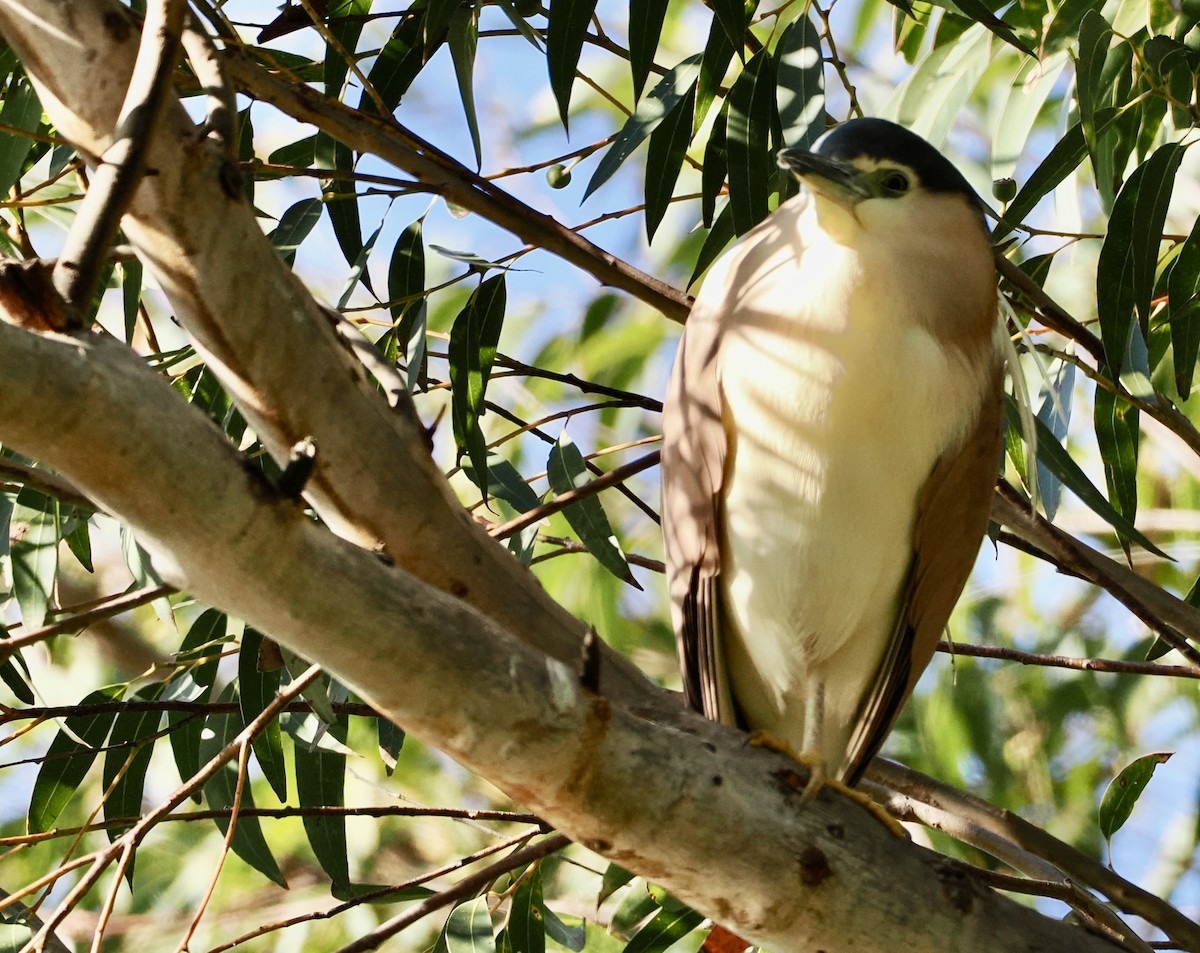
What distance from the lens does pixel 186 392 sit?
6.41 feet

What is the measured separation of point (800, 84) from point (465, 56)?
0.44 metres

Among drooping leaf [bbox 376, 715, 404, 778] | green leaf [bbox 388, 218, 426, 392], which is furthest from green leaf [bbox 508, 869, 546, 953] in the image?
green leaf [bbox 388, 218, 426, 392]

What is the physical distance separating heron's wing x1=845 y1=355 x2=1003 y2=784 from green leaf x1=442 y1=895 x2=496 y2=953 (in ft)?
1.69

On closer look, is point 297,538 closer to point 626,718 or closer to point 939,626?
point 626,718

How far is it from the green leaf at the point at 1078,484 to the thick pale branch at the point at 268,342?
0.74 m

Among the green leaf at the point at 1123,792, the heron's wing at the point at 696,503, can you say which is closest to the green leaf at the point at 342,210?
the heron's wing at the point at 696,503

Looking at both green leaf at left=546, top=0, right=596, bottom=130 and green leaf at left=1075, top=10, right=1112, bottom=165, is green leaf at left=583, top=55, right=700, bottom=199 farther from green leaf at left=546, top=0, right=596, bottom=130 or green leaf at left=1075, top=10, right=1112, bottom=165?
green leaf at left=1075, top=10, right=1112, bottom=165

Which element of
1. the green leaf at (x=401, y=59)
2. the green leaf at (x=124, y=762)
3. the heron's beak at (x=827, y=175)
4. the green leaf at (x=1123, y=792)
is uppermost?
the green leaf at (x=401, y=59)

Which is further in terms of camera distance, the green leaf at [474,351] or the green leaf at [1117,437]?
the green leaf at [1117,437]

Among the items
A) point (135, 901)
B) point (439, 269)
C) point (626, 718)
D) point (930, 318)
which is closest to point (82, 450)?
point (626, 718)

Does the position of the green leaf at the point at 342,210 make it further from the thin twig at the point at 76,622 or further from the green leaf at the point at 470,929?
the green leaf at the point at 470,929

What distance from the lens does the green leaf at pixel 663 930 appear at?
6.22ft

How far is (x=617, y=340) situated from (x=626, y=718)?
9.39 feet

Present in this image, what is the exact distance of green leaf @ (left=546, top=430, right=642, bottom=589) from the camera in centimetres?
178
